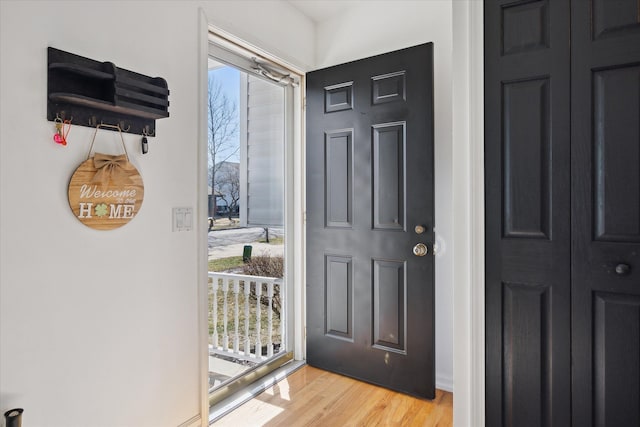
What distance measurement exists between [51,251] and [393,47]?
88.5 inches

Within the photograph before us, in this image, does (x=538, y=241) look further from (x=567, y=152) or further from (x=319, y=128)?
(x=319, y=128)

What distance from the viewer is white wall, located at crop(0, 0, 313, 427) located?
1318 millimetres

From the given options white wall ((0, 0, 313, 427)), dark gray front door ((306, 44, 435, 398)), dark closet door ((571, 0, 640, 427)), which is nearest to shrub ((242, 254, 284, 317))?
dark gray front door ((306, 44, 435, 398))

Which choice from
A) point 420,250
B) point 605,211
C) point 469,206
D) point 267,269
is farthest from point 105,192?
point 605,211

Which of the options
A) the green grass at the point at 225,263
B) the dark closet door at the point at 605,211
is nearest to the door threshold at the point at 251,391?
the green grass at the point at 225,263

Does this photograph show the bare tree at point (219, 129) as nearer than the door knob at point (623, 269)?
No

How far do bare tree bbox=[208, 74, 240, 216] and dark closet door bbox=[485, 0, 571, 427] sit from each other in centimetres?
152

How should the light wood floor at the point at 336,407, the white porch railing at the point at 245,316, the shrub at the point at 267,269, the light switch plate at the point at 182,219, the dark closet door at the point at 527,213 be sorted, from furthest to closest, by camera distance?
1. the shrub at the point at 267,269
2. the white porch railing at the point at 245,316
3. the light wood floor at the point at 336,407
4. the light switch plate at the point at 182,219
5. the dark closet door at the point at 527,213

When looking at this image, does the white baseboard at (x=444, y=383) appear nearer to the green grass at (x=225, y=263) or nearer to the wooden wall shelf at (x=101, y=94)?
the green grass at (x=225, y=263)

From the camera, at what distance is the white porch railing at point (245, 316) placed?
248cm

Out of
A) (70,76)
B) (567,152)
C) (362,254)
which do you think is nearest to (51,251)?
(70,76)

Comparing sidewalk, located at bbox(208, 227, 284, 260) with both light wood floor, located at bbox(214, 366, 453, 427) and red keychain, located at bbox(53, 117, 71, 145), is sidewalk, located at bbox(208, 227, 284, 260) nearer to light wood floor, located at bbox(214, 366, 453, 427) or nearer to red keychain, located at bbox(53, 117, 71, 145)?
light wood floor, located at bbox(214, 366, 453, 427)

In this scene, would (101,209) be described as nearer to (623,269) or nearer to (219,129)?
(219,129)

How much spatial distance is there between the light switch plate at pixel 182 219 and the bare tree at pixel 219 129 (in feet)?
1.27
